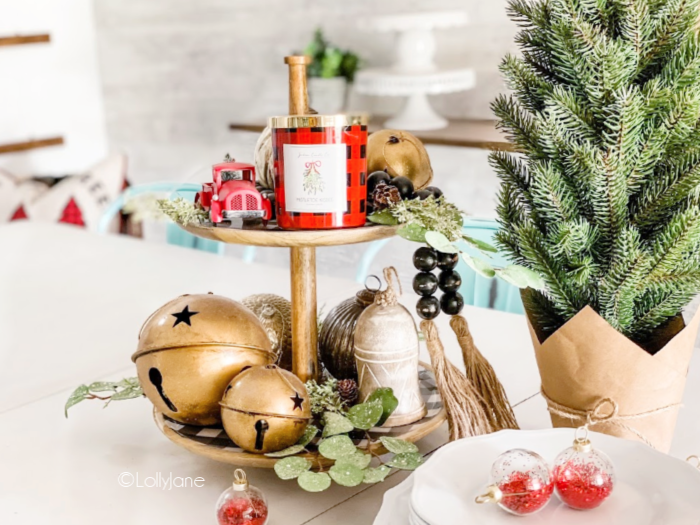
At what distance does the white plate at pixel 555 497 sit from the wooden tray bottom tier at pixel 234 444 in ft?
0.35

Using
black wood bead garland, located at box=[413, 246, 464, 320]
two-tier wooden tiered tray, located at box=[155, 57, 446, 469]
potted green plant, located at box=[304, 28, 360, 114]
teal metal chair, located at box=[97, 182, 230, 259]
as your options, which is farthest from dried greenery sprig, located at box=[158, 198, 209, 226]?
potted green plant, located at box=[304, 28, 360, 114]

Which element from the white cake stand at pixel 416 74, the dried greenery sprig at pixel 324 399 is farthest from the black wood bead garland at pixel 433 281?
the white cake stand at pixel 416 74

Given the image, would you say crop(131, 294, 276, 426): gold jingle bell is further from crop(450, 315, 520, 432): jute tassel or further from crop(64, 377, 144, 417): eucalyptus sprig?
Result: crop(450, 315, 520, 432): jute tassel

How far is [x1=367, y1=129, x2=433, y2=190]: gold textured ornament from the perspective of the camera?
810 mm

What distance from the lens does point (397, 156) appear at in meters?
0.81

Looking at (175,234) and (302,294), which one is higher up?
(302,294)

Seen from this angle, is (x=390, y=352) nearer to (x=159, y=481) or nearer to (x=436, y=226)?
(x=436, y=226)

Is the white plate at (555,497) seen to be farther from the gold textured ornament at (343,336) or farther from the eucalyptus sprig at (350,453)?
the gold textured ornament at (343,336)

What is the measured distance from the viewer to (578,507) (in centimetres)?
61

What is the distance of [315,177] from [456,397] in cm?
25

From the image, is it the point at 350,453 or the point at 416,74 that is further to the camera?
the point at 416,74

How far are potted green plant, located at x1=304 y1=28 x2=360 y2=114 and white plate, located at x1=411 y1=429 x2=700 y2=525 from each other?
2681mm

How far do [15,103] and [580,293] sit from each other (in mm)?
3483

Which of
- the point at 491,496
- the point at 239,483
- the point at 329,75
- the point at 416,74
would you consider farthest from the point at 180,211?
the point at 329,75
